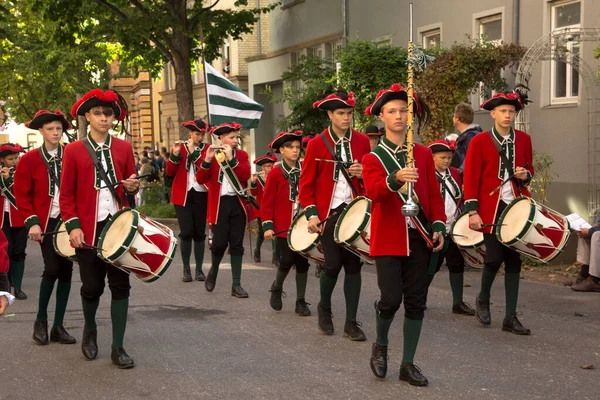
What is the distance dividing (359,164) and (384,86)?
9845 millimetres

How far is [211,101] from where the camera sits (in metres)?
15.4

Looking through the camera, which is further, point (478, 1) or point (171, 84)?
point (171, 84)

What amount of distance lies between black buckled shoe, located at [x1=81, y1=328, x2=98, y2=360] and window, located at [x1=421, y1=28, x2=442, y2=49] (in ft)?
43.9

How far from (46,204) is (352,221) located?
2.86 meters

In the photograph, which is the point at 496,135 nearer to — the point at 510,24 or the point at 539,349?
the point at 539,349

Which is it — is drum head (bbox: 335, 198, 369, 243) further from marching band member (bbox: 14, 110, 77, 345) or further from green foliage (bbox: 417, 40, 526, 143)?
green foliage (bbox: 417, 40, 526, 143)

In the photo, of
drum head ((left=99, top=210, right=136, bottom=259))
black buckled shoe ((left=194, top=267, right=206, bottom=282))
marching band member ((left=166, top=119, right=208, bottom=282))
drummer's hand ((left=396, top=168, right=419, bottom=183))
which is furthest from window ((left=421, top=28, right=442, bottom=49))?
drummer's hand ((left=396, top=168, right=419, bottom=183))

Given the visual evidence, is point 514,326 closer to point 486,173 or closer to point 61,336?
point 486,173

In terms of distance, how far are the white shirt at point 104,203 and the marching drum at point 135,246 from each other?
307 mm

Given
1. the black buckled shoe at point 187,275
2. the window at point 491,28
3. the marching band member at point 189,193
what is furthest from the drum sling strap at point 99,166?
the window at point 491,28

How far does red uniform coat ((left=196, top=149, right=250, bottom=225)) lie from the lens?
11.0 metres

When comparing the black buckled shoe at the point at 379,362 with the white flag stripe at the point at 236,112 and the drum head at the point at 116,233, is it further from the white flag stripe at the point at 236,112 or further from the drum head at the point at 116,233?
the white flag stripe at the point at 236,112

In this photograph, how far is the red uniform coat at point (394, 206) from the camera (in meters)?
6.54

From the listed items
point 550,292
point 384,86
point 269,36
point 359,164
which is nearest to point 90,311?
point 359,164
